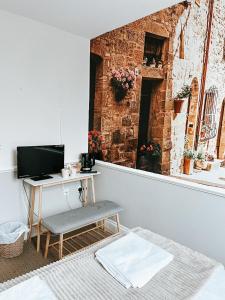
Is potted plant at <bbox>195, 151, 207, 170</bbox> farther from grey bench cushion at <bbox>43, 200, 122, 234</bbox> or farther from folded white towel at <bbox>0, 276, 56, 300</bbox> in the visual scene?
folded white towel at <bbox>0, 276, 56, 300</bbox>

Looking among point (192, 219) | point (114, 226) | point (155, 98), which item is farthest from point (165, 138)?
point (192, 219)

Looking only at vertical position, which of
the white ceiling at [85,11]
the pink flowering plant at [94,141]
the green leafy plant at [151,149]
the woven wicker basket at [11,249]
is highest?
the white ceiling at [85,11]

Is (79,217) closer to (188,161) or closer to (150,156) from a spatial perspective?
(150,156)

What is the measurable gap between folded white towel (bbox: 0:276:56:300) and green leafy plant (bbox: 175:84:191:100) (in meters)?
4.06

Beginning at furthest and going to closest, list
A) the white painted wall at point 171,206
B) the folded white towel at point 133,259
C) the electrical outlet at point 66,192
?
the electrical outlet at point 66,192, the white painted wall at point 171,206, the folded white towel at point 133,259

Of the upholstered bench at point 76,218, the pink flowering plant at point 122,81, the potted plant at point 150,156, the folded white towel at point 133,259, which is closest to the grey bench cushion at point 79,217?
the upholstered bench at point 76,218

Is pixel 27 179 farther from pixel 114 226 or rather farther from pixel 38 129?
pixel 114 226

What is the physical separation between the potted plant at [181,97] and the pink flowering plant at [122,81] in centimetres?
116

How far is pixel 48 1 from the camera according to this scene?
6.41 feet

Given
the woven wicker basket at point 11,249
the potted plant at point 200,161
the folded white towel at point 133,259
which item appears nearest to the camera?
the folded white towel at point 133,259

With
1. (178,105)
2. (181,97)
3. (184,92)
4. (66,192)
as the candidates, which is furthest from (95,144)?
(184,92)

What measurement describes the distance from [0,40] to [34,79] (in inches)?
18.4

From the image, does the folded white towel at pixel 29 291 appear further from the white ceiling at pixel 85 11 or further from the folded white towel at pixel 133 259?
the white ceiling at pixel 85 11

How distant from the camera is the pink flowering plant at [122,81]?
3512mm
